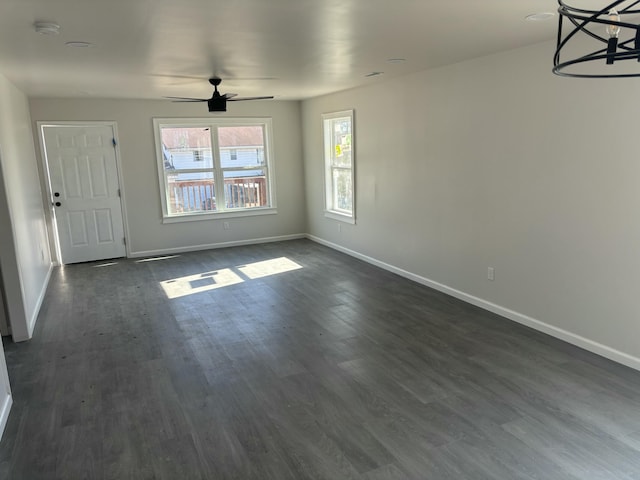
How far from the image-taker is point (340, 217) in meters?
7.13

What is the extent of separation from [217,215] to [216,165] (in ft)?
2.69

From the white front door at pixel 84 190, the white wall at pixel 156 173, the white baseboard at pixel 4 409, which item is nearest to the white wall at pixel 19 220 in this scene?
the white front door at pixel 84 190

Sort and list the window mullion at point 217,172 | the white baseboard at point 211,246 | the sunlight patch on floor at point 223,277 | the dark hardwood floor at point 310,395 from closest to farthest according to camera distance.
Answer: the dark hardwood floor at point 310,395 → the sunlight patch on floor at point 223,277 → the white baseboard at point 211,246 → the window mullion at point 217,172

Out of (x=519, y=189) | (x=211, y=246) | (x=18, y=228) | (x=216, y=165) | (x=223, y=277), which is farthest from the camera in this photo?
(x=211, y=246)

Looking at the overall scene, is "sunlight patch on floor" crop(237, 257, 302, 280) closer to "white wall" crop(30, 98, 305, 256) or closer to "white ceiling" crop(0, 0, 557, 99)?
"white wall" crop(30, 98, 305, 256)

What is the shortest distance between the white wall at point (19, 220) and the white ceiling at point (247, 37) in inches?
21.0

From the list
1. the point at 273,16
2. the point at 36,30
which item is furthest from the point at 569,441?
the point at 36,30

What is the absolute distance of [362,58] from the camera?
4.08m

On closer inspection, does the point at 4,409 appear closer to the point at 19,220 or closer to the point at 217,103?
the point at 19,220

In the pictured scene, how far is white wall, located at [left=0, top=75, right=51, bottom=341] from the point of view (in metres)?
4.03

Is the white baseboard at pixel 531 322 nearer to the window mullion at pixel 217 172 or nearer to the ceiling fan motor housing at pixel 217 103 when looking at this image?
the ceiling fan motor housing at pixel 217 103

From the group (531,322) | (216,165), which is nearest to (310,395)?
(531,322)

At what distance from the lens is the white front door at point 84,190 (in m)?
6.66

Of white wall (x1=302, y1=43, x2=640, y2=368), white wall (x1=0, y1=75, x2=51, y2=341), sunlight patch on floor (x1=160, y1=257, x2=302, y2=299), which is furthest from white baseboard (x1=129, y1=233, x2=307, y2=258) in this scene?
white wall (x1=302, y1=43, x2=640, y2=368)
